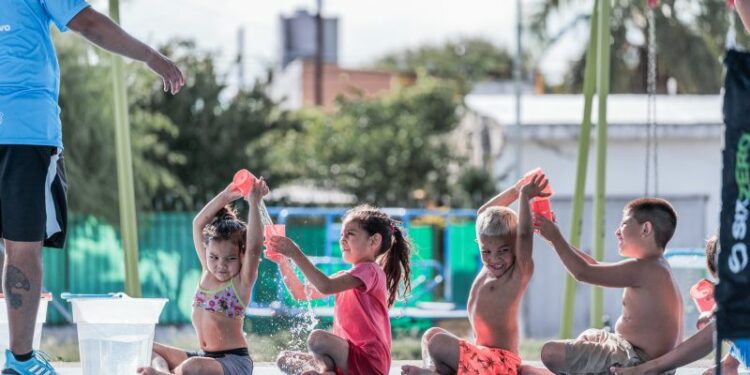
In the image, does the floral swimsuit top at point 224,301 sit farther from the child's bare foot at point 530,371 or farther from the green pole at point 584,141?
the green pole at point 584,141

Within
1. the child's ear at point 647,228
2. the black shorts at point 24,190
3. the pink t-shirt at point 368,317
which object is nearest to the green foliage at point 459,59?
the pink t-shirt at point 368,317

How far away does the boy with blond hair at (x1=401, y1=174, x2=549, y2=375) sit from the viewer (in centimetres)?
541

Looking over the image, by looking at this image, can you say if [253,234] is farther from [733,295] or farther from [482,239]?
[733,295]

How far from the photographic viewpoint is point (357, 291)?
5.54 m

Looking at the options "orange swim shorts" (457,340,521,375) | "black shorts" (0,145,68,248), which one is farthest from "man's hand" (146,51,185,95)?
"orange swim shorts" (457,340,521,375)

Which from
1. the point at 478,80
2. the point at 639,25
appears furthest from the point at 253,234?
the point at 478,80

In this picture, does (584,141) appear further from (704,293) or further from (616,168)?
(616,168)

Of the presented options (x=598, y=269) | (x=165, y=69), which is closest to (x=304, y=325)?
(x=598, y=269)

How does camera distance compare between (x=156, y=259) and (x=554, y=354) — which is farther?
(x=156, y=259)

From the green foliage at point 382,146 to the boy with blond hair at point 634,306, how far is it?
Result: 18.3 metres

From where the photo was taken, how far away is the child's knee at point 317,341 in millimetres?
5297

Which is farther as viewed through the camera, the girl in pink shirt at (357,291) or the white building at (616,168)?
the white building at (616,168)

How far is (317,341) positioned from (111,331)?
903 mm

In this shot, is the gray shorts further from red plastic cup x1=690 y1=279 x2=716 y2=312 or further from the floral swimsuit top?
red plastic cup x1=690 y1=279 x2=716 y2=312
